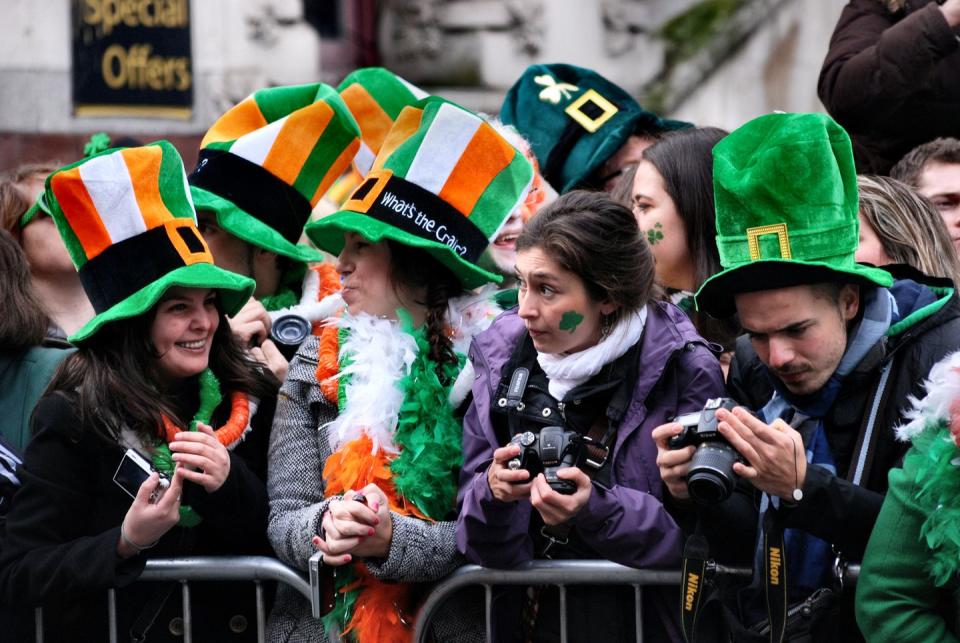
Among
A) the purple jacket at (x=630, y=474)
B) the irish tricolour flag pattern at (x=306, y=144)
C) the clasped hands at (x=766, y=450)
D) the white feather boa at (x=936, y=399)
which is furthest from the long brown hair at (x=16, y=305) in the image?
the white feather boa at (x=936, y=399)

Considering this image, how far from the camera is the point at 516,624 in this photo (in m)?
3.94

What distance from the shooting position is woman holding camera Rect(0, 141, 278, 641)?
3912 millimetres

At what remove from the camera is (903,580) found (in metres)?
3.23

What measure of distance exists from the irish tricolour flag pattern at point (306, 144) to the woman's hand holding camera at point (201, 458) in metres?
1.27

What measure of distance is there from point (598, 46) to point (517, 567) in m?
7.87

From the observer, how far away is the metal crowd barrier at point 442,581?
3707 millimetres

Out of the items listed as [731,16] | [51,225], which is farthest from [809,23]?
[51,225]

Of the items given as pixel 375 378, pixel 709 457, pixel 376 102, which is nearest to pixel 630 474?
pixel 709 457

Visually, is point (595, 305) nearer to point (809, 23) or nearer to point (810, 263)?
point (810, 263)

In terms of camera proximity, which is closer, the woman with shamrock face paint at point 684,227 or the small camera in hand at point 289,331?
the woman with shamrock face paint at point 684,227

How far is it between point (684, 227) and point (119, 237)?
1633mm

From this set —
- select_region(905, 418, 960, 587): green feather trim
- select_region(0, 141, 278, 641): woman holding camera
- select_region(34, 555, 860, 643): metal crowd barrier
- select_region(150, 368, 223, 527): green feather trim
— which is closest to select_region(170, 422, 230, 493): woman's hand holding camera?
select_region(0, 141, 278, 641): woman holding camera

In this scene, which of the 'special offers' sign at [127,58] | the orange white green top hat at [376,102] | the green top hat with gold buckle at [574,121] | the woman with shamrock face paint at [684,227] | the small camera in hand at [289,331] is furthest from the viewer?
the 'special offers' sign at [127,58]

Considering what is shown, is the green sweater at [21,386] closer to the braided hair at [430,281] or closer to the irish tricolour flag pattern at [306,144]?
the irish tricolour flag pattern at [306,144]
